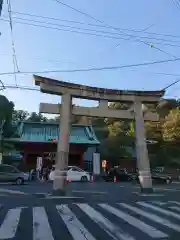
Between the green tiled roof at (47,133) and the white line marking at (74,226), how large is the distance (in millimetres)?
24124

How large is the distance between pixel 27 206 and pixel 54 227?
4059mm

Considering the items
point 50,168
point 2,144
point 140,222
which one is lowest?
point 140,222

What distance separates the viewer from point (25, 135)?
111 ft

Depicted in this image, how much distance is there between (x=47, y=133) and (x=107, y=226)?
2880 cm

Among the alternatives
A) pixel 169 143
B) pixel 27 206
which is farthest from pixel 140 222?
pixel 169 143

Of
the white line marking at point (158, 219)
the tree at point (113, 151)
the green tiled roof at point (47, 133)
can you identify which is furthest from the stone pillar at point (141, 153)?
the tree at point (113, 151)

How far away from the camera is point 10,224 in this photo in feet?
24.5

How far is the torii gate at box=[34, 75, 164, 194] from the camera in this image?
1689 centimetres

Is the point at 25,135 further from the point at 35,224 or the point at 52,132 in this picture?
the point at 35,224

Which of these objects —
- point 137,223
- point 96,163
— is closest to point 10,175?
point 96,163

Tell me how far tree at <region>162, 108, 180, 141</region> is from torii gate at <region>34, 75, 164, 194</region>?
1987cm

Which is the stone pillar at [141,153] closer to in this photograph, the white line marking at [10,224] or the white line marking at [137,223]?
the white line marking at [137,223]

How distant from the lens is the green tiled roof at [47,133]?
110 ft

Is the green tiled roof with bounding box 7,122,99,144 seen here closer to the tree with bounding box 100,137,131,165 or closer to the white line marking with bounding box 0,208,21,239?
the tree with bounding box 100,137,131,165
